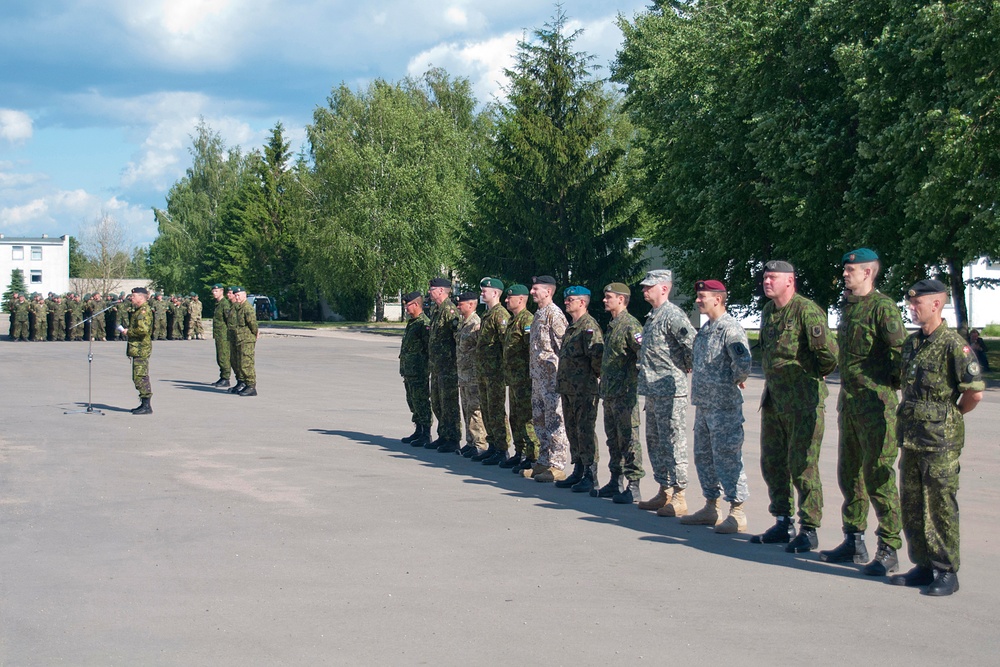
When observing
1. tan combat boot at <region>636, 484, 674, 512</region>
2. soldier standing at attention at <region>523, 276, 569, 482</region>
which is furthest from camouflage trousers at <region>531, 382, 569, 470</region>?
tan combat boot at <region>636, 484, 674, 512</region>

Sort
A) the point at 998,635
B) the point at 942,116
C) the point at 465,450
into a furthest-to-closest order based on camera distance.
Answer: the point at 942,116
the point at 465,450
the point at 998,635

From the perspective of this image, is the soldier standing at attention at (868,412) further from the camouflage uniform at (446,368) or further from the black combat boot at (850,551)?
the camouflage uniform at (446,368)

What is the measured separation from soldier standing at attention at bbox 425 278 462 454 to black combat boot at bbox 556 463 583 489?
274cm

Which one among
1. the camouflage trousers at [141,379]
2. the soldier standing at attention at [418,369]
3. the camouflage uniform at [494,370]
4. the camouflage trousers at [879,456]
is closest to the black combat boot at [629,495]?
the camouflage uniform at [494,370]

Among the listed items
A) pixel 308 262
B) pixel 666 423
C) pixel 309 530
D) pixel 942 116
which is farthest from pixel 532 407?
pixel 308 262

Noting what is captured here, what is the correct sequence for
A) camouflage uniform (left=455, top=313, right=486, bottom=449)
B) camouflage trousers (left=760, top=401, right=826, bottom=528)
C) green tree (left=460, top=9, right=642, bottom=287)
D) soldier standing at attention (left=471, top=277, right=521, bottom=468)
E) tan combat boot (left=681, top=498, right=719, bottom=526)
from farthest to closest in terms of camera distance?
green tree (left=460, top=9, right=642, bottom=287) < camouflage uniform (left=455, top=313, right=486, bottom=449) < soldier standing at attention (left=471, top=277, right=521, bottom=468) < tan combat boot (left=681, top=498, right=719, bottom=526) < camouflage trousers (left=760, top=401, right=826, bottom=528)

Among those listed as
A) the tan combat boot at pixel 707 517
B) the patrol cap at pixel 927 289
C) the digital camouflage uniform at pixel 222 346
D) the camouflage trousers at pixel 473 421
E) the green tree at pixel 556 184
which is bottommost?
the tan combat boot at pixel 707 517

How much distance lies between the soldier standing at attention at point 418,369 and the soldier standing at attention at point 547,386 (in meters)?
2.96

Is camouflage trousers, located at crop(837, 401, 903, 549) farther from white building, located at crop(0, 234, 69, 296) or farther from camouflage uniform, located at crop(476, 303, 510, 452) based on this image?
white building, located at crop(0, 234, 69, 296)

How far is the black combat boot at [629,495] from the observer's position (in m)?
9.35

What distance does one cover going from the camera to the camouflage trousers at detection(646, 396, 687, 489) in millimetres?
8656

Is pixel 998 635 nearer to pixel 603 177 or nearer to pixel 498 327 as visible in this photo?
pixel 498 327

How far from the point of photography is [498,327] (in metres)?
11.5

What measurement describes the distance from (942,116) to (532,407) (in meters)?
16.2
